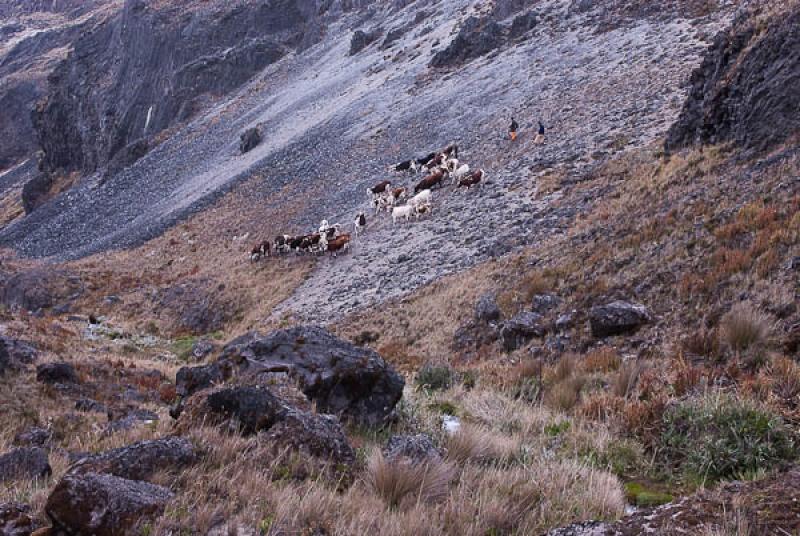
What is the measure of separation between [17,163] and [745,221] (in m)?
112

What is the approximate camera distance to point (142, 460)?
3.99 metres

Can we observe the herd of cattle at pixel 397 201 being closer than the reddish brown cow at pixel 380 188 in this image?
Yes

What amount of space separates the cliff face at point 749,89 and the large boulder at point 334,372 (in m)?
11.7

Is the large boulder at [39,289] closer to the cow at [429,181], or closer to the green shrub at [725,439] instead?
the cow at [429,181]

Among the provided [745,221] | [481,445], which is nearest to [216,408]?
[481,445]

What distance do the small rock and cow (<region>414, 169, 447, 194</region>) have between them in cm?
1704

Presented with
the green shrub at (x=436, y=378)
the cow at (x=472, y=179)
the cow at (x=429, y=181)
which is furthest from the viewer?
the cow at (x=429, y=181)

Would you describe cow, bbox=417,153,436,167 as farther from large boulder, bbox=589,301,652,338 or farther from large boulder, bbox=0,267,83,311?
large boulder, bbox=589,301,652,338

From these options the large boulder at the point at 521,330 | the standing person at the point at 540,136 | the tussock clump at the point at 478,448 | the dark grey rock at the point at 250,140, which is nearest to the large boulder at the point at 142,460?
the tussock clump at the point at 478,448

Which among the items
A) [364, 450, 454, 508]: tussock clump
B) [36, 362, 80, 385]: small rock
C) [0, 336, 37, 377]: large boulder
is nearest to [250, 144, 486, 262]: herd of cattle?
[0, 336, 37, 377]: large boulder

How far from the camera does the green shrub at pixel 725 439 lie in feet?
14.7

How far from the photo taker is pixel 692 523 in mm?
2803

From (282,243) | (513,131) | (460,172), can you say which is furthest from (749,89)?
(282,243)

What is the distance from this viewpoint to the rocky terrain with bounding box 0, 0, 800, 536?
391 cm
